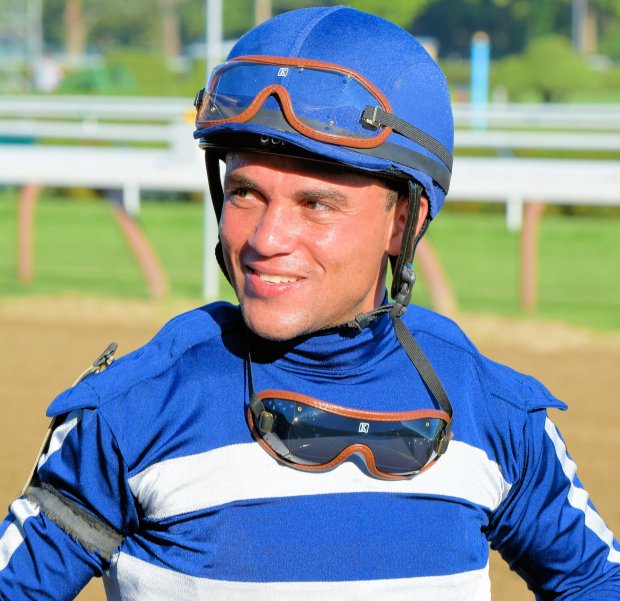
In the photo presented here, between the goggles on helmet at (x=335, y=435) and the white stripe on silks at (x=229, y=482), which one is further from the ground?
the goggles on helmet at (x=335, y=435)

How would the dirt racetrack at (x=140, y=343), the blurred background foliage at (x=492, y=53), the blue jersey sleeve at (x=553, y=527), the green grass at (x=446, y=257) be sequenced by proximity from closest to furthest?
the blue jersey sleeve at (x=553, y=527)
the dirt racetrack at (x=140, y=343)
the green grass at (x=446, y=257)
the blurred background foliage at (x=492, y=53)

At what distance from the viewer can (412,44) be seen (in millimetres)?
2078

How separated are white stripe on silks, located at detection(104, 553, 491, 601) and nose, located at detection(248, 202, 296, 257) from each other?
513 mm

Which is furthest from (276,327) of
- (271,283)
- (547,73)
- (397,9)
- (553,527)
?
(547,73)

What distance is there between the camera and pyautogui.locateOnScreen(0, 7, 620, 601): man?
73.2 inches

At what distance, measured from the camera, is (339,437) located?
188cm

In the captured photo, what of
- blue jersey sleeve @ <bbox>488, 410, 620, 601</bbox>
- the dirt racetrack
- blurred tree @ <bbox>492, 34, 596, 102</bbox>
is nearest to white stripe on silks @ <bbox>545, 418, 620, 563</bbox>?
blue jersey sleeve @ <bbox>488, 410, 620, 601</bbox>

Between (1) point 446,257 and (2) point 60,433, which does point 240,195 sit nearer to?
(2) point 60,433

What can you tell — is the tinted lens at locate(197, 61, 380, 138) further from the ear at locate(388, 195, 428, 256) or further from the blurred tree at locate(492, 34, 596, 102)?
the blurred tree at locate(492, 34, 596, 102)

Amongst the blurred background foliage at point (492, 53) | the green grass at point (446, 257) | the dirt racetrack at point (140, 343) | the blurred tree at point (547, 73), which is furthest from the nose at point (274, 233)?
the blurred tree at point (547, 73)

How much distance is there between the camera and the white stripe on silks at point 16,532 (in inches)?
73.5

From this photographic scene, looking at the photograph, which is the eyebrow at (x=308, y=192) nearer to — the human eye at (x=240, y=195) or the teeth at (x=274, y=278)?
the human eye at (x=240, y=195)

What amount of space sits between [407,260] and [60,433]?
2.17 ft

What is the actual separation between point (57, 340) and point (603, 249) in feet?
24.9
